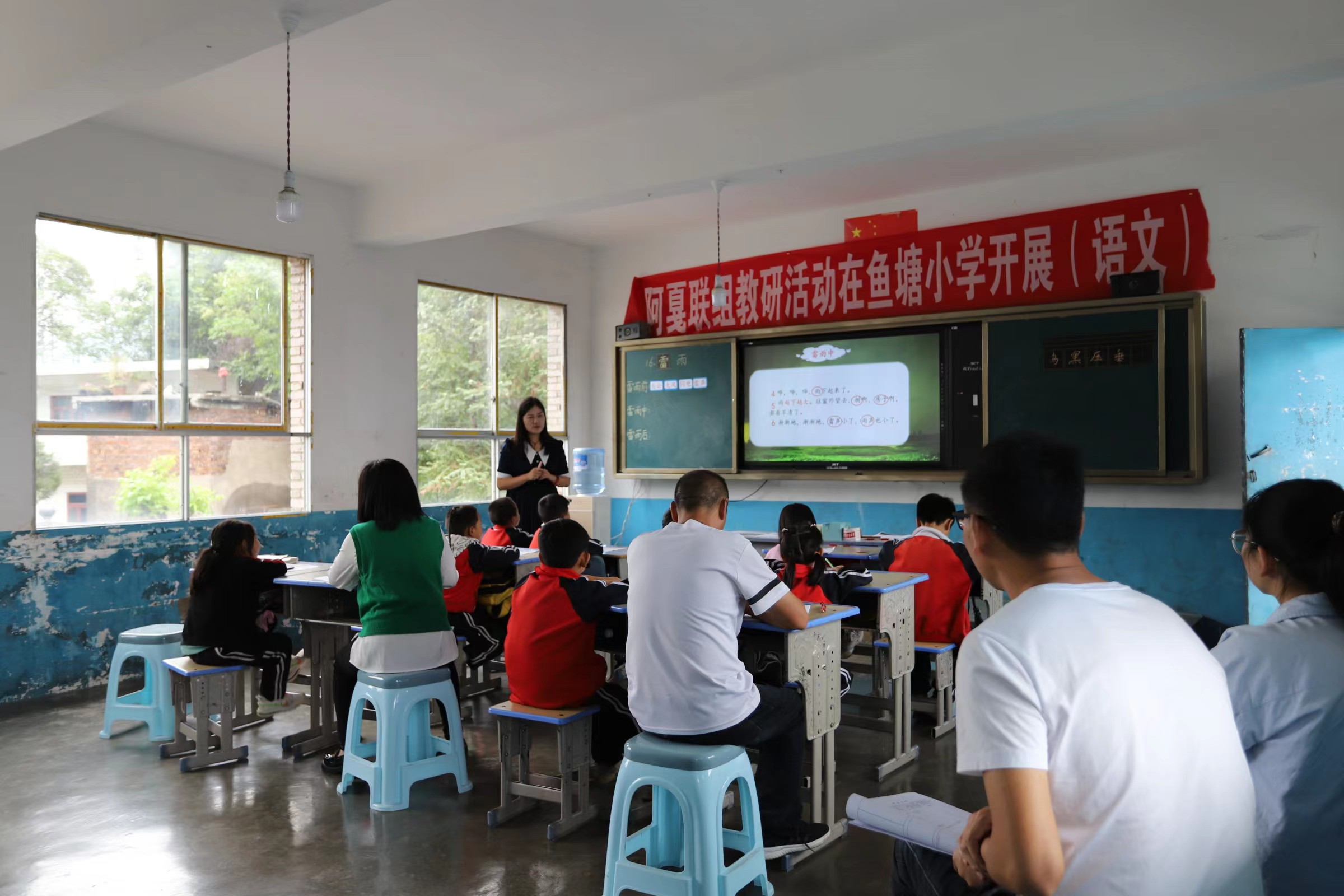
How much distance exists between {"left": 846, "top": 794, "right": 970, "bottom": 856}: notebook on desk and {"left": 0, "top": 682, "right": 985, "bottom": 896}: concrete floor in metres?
1.18

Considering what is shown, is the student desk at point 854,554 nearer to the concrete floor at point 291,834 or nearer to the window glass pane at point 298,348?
the concrete floor at point 291,834

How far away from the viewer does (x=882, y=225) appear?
6695mm

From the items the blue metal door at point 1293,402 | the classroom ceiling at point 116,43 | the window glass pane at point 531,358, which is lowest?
the blue metal door at point 1293,402

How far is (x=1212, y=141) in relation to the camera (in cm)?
551

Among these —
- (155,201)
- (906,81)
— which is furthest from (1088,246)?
(155,201)

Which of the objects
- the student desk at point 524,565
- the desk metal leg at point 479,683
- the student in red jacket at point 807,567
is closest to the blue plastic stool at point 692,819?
the student in red jacket at point 807,567

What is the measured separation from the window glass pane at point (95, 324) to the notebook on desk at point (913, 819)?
16.4ft

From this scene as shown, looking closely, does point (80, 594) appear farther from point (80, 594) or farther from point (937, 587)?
point (937, 587)

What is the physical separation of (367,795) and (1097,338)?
15.5 ft

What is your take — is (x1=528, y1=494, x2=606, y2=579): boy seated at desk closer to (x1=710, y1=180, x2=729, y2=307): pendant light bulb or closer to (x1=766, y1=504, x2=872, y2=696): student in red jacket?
(x1=766, y1=504, x2=872, y2=696): student in red jacket

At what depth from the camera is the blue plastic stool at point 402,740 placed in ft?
10.8

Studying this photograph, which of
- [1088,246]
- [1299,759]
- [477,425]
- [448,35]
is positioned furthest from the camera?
[477,425]

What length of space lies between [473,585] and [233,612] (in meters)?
0.98

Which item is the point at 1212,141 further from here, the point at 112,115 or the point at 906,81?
the point at 112,115
